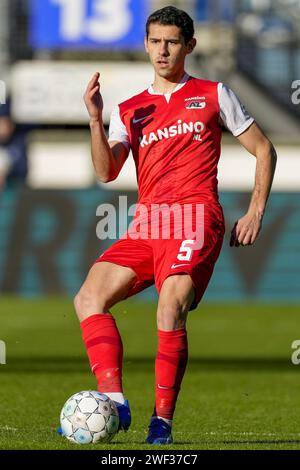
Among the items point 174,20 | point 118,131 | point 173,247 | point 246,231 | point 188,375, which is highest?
point 174,20

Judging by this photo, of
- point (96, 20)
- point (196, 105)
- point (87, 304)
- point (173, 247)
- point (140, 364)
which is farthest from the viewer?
point (96, 20)

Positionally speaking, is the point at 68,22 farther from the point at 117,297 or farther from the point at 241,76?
the point at 117,297

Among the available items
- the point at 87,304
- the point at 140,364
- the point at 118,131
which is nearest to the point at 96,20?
the point at 140,364

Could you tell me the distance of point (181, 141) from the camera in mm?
7246

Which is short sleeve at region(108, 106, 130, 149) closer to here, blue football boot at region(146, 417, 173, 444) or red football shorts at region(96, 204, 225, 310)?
red football shorts at region(96, 204, 225, 310)

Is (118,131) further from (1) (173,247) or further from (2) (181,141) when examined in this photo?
(1) (173,247)

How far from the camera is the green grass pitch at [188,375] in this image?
7.56m

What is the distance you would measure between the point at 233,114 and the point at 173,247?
2.53 feet

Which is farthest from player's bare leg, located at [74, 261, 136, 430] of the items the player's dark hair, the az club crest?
the player's dark hair

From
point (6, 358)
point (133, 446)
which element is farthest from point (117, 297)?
point (6, 358)

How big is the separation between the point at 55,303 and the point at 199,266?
40.4ft

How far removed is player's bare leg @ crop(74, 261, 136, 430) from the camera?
7129mm

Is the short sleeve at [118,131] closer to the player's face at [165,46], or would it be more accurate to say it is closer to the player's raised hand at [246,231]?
the player's face at [165,46]

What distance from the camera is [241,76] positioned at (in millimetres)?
24203
